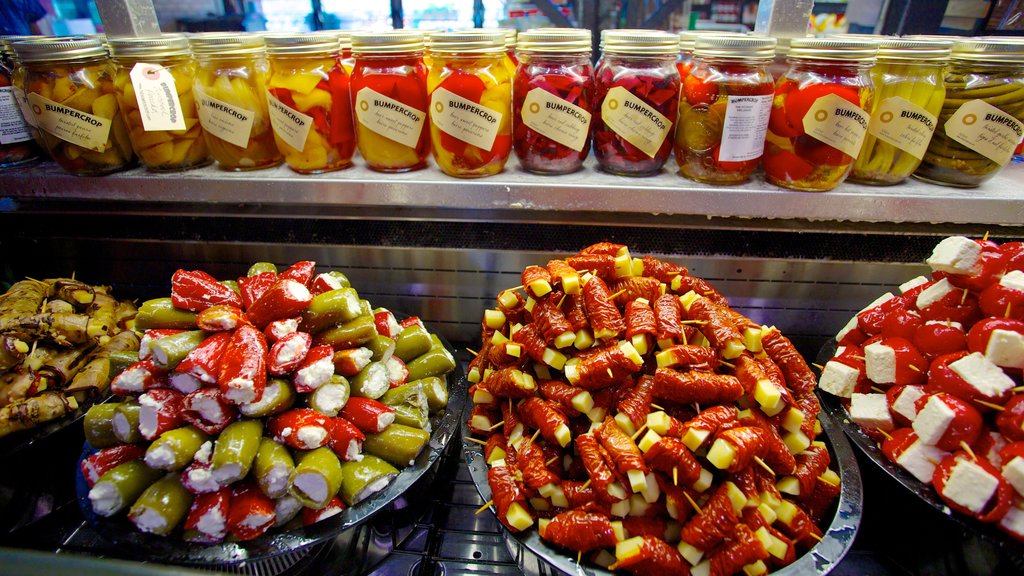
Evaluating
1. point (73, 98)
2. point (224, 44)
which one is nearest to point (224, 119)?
point (224, 44)

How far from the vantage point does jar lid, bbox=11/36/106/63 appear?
1414mm

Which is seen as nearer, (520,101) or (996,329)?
(996,329)

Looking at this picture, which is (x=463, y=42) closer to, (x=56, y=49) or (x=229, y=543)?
(x=56, y=49)

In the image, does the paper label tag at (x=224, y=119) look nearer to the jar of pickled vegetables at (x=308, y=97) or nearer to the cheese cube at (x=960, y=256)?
the jar of pickled vegetables at (x=308, y=97)

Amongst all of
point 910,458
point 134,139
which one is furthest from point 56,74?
point 910,458

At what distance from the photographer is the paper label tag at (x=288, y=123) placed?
1445 millimetres

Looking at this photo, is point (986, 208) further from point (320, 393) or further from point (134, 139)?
point (134, 139)

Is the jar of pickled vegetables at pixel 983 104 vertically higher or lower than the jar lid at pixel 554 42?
lower

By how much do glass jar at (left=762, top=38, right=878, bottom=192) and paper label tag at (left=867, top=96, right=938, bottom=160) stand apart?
0.16ft

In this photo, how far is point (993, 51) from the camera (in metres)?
1.33

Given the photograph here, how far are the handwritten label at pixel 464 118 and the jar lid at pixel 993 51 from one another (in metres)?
1.17

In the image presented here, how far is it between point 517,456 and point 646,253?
30.3 inches

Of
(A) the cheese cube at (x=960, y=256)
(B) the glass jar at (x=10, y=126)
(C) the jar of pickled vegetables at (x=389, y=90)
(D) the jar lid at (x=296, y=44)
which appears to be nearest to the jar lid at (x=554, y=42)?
(C) the jar of pickled vegetables at (x=389, y=90)

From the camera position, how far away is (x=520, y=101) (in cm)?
146
